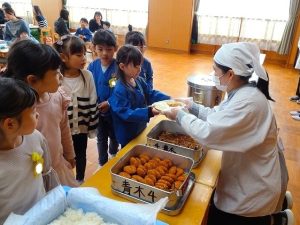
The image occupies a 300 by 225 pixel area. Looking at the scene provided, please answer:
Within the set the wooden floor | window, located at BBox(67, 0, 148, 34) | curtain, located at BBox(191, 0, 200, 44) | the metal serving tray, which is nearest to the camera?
the metal serving tray

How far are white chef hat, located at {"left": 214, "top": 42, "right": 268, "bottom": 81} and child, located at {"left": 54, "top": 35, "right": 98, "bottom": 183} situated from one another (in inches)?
31.1

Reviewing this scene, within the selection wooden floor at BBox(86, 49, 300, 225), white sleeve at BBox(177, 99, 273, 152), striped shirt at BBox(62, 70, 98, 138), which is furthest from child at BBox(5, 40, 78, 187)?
wooden floor at BBox(86, 49, 300, 225)

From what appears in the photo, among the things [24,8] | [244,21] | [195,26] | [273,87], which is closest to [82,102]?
[273,87]

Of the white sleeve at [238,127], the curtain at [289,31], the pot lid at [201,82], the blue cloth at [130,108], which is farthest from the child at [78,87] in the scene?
the curtain at [289,31]

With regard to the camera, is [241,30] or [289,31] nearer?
[289,31]

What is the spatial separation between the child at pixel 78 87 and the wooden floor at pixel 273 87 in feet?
2.37

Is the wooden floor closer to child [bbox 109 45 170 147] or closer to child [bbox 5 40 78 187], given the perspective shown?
child [bbox 109 45 170 147]

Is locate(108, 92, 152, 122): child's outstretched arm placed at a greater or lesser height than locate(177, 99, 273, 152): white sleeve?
lesser

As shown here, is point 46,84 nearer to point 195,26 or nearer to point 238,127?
point 238,127

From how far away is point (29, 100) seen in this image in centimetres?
82

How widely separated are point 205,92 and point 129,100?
3.22 feet

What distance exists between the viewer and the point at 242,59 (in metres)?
1.15

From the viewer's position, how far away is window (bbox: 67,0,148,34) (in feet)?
24.0

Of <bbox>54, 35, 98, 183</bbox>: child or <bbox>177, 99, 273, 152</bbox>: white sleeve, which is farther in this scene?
<bbox>54, 35, 98, 183</bbox>: child
